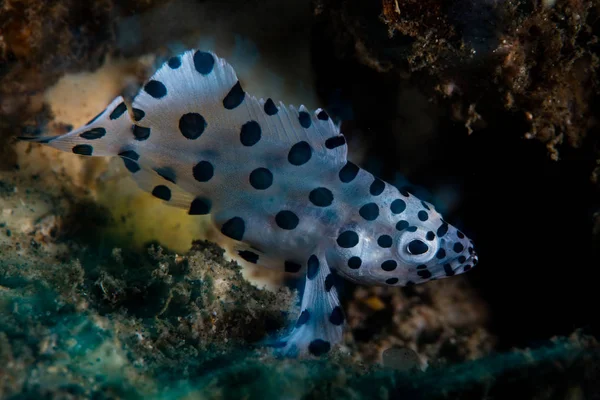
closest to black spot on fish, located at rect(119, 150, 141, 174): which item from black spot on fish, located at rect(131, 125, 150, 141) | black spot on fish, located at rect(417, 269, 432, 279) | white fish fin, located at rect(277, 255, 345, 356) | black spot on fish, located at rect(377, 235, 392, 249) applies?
black spot on fish, located at rect(131, 125, 150, 141)

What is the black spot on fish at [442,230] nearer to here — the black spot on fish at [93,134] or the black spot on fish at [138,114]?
the black spot on fish at [138,114]

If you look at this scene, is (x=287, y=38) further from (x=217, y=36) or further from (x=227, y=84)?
(x=227, y=84)

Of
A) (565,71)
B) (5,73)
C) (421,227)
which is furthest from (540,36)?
(5,73)

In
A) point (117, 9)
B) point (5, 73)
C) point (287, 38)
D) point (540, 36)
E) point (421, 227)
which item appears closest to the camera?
point (540, 36)

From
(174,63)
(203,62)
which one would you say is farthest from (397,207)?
(174,63)

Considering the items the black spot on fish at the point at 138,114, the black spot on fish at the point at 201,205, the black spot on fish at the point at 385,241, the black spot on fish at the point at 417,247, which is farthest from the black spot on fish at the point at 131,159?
the black spot on fish at the point at 417,247

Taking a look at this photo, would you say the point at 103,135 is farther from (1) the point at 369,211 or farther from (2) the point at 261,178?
A: (1) the point at 369,211
